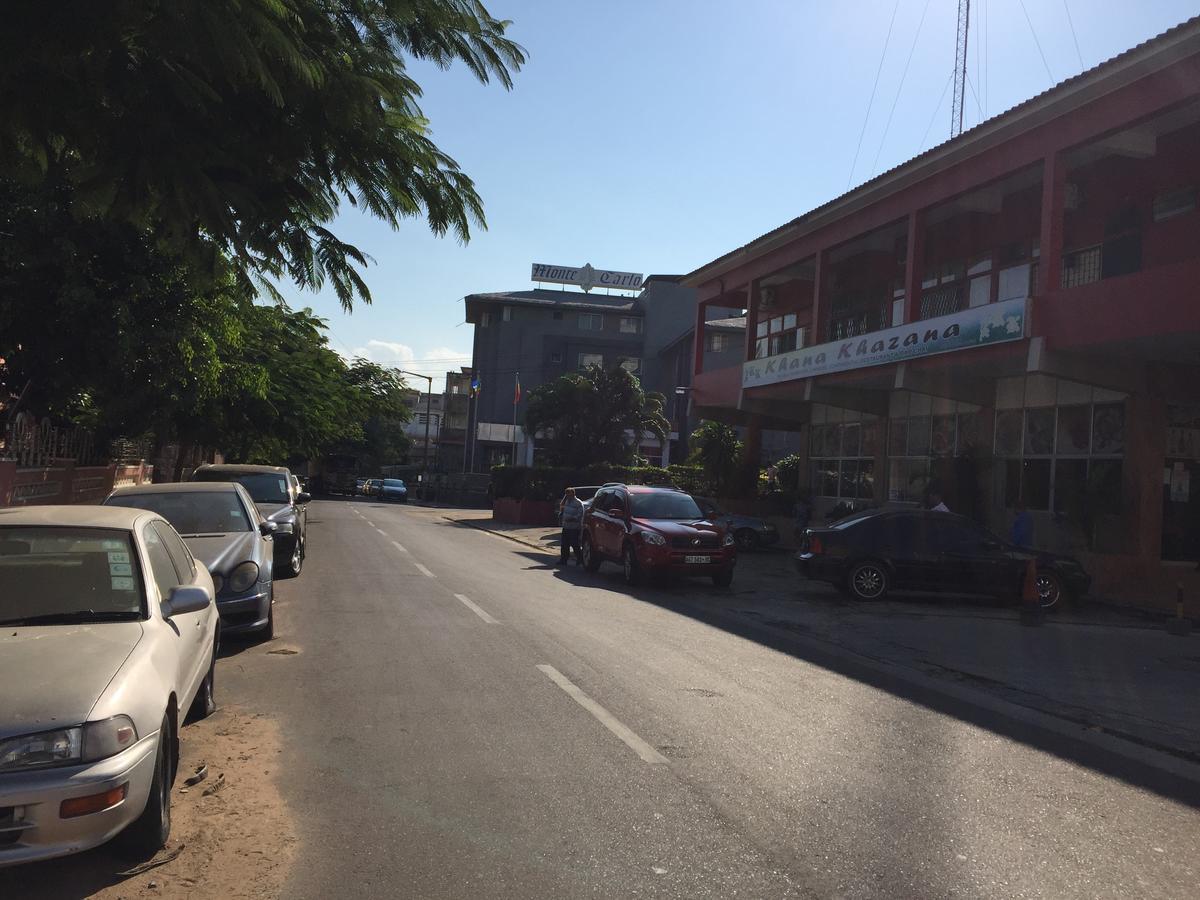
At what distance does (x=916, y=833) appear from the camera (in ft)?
16.2

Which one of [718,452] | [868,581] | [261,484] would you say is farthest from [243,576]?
[718,452]

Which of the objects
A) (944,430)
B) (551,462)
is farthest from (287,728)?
(551,462)

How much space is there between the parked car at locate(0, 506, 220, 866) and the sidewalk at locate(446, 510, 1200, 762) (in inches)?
259

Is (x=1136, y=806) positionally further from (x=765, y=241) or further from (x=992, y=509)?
(x=765, y=241)

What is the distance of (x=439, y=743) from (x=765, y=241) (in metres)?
22.8

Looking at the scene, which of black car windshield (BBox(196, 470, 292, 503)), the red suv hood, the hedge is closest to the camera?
the red suv hood

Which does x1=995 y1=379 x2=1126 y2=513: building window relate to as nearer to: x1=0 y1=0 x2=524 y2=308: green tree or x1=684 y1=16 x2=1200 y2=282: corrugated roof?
x1=684 y1=16 x2=1200 y2=282: corrugated roof

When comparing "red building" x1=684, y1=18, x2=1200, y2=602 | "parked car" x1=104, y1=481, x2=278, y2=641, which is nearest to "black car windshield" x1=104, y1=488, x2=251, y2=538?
"parked car" x1=104, y1=481, x2=278, y2=641

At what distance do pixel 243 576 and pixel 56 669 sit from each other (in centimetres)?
519

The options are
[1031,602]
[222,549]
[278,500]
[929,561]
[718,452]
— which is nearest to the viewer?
[222,549]

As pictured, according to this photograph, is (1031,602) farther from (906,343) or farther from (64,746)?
(64,746)

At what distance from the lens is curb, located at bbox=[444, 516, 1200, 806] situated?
645 centimetres

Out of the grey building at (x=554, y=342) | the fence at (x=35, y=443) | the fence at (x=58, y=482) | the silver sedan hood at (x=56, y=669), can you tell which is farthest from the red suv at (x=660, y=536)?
the grey building at (x=554, y=342)

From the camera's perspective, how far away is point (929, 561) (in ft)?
51.4
